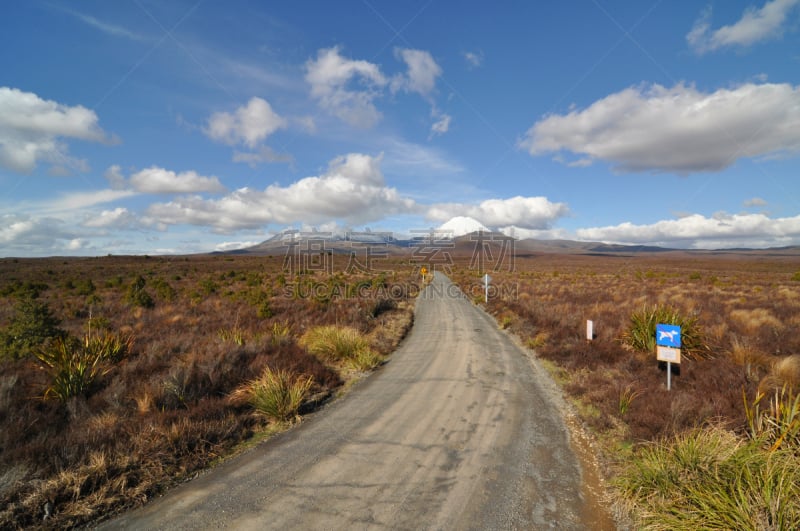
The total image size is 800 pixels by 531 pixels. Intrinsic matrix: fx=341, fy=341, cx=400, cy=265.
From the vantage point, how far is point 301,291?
24.6 metres

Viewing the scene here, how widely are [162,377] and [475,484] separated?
6741 millimetres

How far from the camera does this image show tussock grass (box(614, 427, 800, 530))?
323 centimetres

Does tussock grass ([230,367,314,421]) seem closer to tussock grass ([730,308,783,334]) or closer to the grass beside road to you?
the grass beside road

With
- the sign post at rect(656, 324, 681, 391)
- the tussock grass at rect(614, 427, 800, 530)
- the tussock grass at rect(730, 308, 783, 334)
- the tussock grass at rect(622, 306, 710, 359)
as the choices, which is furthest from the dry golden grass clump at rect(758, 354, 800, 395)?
the tussock grass at rect(730, 308, 783, 334)

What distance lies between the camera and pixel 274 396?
22.6ft

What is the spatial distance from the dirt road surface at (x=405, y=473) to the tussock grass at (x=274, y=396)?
515 millimetres

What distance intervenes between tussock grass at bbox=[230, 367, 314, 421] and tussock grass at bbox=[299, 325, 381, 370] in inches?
→ 118

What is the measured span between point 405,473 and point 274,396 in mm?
3342

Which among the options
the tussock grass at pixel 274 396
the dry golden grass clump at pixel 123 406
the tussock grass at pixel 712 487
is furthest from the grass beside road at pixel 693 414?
the dry golden grass clump at pixel 123 406

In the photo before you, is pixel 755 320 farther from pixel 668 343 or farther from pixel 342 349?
pixel 342 349

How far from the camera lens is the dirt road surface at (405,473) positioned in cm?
400

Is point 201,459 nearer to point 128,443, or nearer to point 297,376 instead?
point 128,443

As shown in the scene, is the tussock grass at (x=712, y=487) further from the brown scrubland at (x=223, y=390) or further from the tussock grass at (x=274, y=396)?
the tussock grass at (x=274, y=396)

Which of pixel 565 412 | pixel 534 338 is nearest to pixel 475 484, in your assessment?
pixel 565 412
